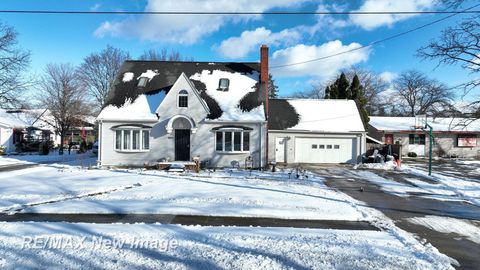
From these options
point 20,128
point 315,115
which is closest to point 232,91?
point 315,115

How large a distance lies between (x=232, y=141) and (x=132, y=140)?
6271 millimetres

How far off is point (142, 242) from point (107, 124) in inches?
642

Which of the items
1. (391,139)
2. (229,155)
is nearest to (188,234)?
(229,155)

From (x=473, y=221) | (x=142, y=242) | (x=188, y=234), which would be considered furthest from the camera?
(x=473, y=221)

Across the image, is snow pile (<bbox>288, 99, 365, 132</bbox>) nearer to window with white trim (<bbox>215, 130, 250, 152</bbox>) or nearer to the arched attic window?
window with white trim (<bbox>215, 130, 250, 152</bbox>)

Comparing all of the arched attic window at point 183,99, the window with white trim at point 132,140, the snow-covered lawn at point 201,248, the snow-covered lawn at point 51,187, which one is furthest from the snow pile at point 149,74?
the snow-covered lawn at point 201,248

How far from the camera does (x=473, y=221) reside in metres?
9.20

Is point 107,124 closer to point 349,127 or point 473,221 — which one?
point 349,127

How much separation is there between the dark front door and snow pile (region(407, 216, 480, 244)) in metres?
14.3

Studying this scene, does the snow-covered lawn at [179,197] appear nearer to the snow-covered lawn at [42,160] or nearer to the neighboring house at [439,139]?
the snow-covered lawn at [42,160]

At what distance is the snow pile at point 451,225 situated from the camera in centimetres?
778

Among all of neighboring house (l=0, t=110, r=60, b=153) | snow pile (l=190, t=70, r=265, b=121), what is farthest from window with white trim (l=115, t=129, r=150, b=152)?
neighboring house (l=0, t=110, r=60, b=153)

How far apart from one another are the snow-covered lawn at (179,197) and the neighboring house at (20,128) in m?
24.2

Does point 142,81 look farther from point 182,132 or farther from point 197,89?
point 182,132
